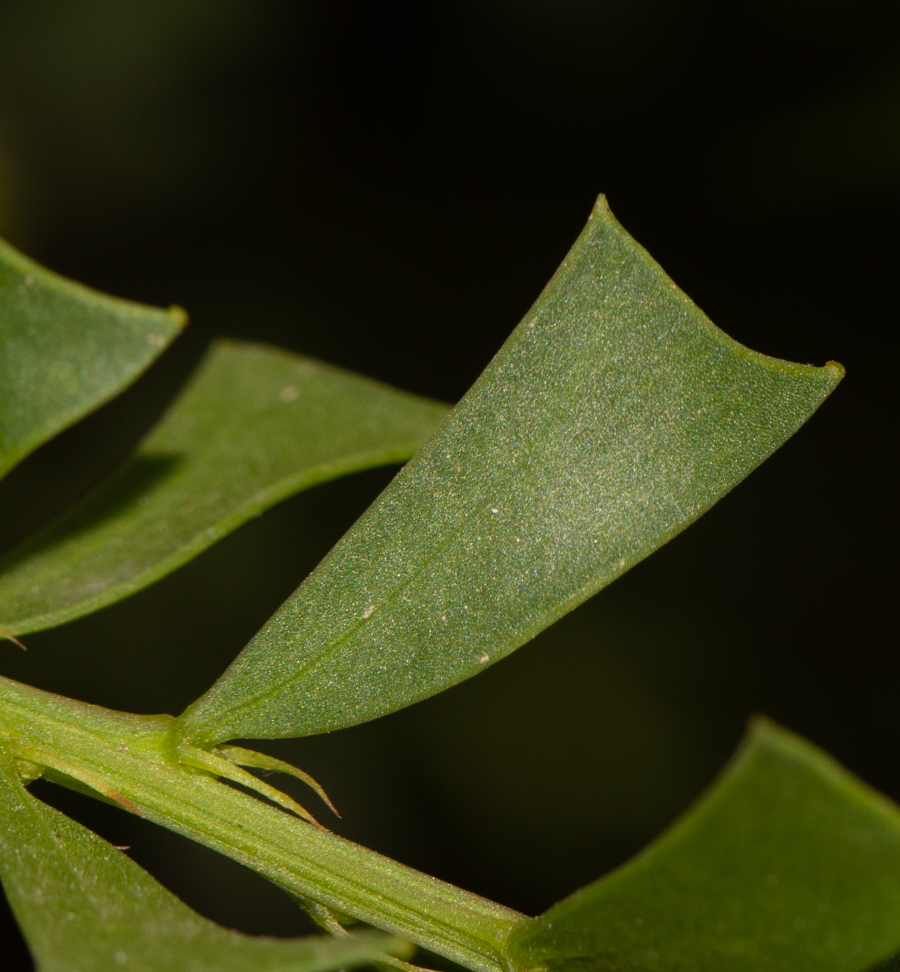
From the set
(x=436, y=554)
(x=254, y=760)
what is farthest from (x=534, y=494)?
(x=254, y=760)

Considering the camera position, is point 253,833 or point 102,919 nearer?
point 102,919

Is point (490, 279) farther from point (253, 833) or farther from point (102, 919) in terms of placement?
point (102, 919)

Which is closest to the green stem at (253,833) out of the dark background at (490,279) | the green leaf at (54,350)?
the green leaf at (54,350)

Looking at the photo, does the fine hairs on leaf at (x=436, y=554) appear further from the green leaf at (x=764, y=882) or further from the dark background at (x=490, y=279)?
the dark background at (x=490, y=279)

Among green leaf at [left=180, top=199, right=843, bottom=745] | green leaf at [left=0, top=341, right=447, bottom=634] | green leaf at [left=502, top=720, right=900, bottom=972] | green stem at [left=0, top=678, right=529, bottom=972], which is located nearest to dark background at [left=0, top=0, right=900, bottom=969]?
green leaf at [left=0, top=341, right=447, bottom=634]

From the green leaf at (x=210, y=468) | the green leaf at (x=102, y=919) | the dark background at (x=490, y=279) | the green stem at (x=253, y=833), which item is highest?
the dark background at (x=490, y=279)
